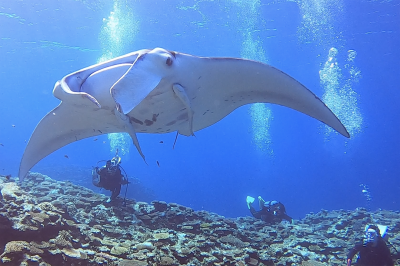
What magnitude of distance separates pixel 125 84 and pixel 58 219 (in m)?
2.82

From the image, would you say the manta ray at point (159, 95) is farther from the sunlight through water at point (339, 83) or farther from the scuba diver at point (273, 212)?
the sunlight through water at point (339, 83)

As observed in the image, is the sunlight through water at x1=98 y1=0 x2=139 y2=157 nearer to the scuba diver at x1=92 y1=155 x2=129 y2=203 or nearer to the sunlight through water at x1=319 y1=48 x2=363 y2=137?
the scuba diver at x1=92 y1=155 x2=129 y2=203

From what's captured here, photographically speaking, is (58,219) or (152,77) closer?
(152,77)

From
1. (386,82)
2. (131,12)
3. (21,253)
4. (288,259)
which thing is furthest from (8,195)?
(386,82)

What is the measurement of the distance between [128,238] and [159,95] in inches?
107

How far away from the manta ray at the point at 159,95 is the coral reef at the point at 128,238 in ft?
4.44

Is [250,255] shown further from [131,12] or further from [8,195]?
[131,12]

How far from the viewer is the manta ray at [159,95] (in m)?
2.65

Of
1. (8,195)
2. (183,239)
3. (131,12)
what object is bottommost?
(183,239)

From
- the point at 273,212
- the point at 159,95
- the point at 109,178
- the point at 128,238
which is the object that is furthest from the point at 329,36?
the point at 128,238

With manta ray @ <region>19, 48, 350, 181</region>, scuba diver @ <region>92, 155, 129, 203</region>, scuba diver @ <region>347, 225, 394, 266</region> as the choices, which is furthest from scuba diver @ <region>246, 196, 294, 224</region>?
manta ray @ <region>19, 48, 350, 181</region>

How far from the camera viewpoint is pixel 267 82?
3846 millimetres

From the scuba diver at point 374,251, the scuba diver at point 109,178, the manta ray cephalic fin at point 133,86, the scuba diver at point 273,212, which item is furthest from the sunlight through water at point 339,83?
the manta ray cephalic fin at point 133,86

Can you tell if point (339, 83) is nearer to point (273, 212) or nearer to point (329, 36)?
point (329, 36)
